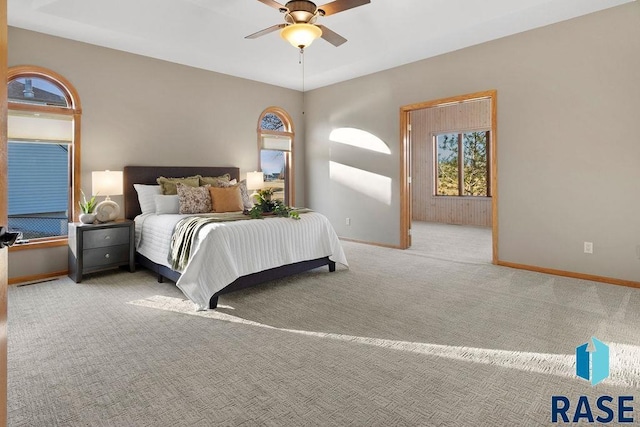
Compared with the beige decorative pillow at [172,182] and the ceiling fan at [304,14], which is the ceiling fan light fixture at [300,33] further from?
the beige decorative pillow at [172,182]

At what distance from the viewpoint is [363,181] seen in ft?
20.8

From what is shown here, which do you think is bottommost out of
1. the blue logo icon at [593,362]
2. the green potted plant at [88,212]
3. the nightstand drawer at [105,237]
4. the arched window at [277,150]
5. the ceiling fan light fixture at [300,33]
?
the blue logo icon at [593,362]

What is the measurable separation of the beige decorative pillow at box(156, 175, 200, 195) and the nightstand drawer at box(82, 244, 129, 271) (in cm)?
87

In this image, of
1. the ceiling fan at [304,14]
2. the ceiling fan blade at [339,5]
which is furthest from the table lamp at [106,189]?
the ceiling fan blade at [339,5]

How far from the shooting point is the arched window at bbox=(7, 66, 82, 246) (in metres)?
4.15

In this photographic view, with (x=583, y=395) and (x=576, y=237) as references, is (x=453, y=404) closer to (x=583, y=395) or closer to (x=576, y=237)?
(x=583, y=395)

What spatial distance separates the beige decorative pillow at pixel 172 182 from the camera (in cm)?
481

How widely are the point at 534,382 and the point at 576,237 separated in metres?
2.78

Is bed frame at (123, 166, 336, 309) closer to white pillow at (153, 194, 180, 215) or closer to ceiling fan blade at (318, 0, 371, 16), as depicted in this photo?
white pillow at (153, 194, 180, 215)

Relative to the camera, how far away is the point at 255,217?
154 inches

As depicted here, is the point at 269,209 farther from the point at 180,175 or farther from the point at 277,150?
the point at 277,150

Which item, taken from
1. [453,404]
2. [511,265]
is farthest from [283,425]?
[511,265]

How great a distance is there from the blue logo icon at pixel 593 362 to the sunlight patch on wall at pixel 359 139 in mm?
4049

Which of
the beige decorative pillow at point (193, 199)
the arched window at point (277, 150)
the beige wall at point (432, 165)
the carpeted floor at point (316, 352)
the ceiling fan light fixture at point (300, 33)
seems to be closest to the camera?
the carpeted floor at point (316, 352)
